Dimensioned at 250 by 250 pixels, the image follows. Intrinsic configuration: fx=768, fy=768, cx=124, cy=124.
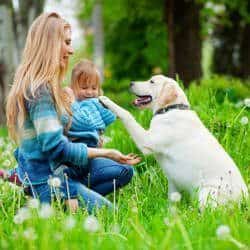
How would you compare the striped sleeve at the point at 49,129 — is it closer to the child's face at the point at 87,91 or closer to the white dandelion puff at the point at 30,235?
the child's face at the point at 87,91

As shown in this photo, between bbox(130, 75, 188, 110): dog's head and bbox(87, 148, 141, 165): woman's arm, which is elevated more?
bbox(130, 75, 188, 110): dog's head

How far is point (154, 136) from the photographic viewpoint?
17.7 feet

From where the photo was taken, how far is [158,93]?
5.62 metres

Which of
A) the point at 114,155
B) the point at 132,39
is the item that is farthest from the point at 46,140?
the point at 132,39

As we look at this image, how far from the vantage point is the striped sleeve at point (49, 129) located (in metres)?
4.99

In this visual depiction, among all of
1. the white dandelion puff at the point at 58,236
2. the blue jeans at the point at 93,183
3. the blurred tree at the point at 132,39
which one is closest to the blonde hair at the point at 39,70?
the blue jeans at the point at 93,183

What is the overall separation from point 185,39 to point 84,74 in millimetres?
13195

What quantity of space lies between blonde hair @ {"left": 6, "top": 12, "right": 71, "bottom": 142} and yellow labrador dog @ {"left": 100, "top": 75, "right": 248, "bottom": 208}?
1.97 feet

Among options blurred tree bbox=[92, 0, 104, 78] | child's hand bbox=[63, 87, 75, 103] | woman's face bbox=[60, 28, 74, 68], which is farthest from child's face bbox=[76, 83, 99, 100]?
blurred tree bbox=[92, 0, 104, 78]

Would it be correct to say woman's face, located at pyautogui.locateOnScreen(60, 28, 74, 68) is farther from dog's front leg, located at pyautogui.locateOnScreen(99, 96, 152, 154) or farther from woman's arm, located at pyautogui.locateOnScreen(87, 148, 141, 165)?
woman's arm, located at pyautogui.locateOnScreen(87, 148, 141, 165)

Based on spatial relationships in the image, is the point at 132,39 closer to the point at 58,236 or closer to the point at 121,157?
the point at 121,157

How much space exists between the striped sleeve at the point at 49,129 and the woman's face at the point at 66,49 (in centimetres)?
37

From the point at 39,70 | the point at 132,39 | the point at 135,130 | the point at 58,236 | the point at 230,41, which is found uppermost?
the point at 39,70

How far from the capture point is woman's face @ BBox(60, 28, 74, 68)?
5.32 m
